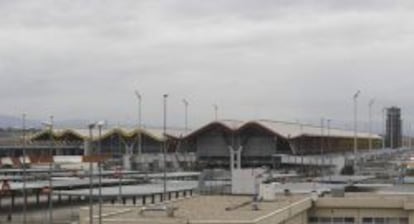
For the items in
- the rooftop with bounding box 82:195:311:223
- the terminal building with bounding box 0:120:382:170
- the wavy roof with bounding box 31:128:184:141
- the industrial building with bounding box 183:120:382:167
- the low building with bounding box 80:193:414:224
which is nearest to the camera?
the rooftop with bounding box 82:195:311:223

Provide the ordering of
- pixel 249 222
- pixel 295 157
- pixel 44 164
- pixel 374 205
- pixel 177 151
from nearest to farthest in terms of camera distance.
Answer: pixel 249 222 → pixel 374 205 → pixel 44 164 → pixel 295 157 → pixel 177 151

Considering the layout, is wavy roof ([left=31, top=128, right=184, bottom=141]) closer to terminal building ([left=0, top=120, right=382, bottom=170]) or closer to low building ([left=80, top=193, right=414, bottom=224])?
terminal building ([left=0, top=120, right=382, bottom=170])

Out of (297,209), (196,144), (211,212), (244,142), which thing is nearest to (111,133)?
(196,144)

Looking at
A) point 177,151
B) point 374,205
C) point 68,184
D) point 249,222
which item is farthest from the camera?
point 177,151

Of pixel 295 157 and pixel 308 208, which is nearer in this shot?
pixel 308 208

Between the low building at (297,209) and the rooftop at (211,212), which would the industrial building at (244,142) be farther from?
the rooftop at (211,212)

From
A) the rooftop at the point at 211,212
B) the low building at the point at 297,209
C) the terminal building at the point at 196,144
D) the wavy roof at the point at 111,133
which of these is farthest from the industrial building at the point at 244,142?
Result: the rooftop at the point at 211,212

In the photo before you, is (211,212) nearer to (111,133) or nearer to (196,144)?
(196,144)

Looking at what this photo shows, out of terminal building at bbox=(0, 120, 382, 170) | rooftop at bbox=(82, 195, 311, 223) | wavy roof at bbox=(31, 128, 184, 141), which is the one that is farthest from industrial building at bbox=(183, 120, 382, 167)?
rooftop at bbox=(82, 195, 311, 223)

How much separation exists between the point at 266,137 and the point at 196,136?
40.8 feet

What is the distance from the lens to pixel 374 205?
40594mm

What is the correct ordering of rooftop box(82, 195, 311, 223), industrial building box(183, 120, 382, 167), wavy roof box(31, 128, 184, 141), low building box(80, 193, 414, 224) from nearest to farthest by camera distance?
rooftop box(82, 195, 311, 223) → low building box(80, 193, 414, 224) → industrial building box(183, 120, 382, 167) → wavy roof box(31, 128, 184, 141)

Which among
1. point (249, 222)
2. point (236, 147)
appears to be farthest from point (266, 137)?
point (249, 222)

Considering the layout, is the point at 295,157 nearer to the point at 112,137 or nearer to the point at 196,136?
the point at 196,136
